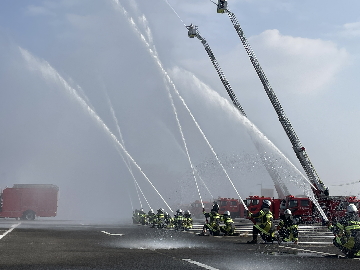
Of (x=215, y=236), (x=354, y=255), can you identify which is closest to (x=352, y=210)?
(x=354, y=255)

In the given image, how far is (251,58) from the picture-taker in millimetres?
58344

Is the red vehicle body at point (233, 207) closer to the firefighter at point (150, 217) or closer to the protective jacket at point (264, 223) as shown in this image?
the firefighter at point (150, 217)

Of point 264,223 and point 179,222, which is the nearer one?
point 264,223

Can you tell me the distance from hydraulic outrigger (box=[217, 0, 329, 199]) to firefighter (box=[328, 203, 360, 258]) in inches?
1249

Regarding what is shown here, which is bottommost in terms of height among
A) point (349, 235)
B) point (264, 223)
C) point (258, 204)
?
point (349, 235)

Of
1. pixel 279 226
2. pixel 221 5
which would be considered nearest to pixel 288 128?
pixel 221 5

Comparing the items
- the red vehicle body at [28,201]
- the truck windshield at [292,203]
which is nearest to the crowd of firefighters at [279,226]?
the truck windshield at [292,203]

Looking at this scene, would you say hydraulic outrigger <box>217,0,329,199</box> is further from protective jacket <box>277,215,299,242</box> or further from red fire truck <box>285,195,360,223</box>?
protective jacket <box>277,215,299,242</box>

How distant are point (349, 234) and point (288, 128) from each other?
36.6 metres

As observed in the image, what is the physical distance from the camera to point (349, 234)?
17.0 meters

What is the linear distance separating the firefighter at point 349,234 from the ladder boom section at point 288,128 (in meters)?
32.6

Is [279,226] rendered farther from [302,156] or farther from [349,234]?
[302,156]

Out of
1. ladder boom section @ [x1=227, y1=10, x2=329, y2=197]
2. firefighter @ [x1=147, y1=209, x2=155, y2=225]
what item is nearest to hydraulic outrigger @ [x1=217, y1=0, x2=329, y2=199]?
ladder boom section @ [x1=227, y1=10, x2=329, y2=197]

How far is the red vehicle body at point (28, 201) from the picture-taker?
2515 inches
